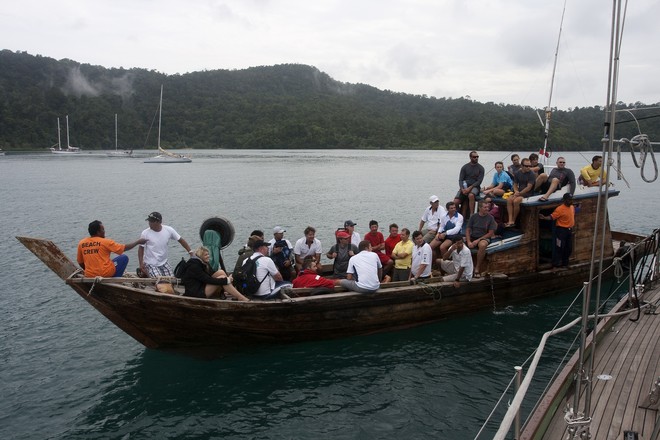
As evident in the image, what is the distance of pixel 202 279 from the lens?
8.45m

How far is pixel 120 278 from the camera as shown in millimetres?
8383

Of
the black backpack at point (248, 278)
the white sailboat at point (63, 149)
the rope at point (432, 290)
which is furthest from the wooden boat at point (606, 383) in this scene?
the white sailboat at point (63, 149)

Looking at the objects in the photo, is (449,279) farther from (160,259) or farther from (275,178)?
(275,178)

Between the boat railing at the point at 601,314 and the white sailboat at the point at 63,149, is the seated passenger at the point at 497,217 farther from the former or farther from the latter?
the white sailboat at the point at 63,149

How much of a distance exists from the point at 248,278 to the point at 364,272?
214 cm

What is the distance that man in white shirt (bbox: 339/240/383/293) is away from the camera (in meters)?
9.47

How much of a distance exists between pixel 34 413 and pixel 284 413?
3789mm

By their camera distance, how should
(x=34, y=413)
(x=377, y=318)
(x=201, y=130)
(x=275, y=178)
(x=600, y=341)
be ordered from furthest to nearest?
(x=201, y=130) < (x=275, y=178) < (x=377, y=318) < (x=34, y=413) < (x=600, y=341)

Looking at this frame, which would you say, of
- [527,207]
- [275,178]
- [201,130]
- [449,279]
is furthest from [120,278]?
[201,130]

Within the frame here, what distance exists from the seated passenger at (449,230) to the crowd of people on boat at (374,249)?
0.02 metres

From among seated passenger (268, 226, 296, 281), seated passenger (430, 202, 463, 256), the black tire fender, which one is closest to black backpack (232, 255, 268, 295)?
the black tire fender

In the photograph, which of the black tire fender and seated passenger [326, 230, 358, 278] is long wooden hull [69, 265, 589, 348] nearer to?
seated passenger [326, 230, 358, 278]

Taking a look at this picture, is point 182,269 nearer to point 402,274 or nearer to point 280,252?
point 280,252

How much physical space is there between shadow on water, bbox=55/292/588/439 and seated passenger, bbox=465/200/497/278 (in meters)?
1.64
